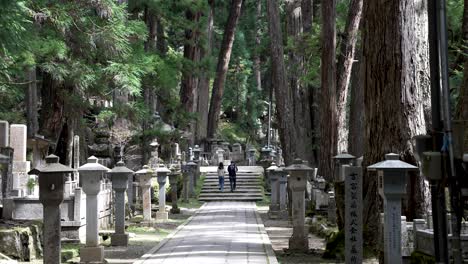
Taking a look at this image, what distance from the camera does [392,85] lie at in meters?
12.8

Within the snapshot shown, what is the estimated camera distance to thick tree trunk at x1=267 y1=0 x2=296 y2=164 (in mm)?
26547

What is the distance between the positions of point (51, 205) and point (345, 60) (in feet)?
46.2

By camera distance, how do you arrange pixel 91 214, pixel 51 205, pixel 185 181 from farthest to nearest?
1. pixel 185 181
2. pixel 91 214
3. pixel 51 205

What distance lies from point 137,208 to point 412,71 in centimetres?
1440

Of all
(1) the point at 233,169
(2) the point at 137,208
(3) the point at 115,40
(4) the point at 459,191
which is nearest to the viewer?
(4) the point at 459,191

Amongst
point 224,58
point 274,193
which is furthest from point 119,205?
point 224,58

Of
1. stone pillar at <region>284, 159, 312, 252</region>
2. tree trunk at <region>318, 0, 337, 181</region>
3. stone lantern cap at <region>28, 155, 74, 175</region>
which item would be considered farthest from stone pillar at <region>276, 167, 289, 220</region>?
stone lantern cap at <region>28, 155, 74, 175</region>

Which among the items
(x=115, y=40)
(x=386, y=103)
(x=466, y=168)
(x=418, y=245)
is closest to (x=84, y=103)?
(x=115, y=40)

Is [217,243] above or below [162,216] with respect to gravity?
below

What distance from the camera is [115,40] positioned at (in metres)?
21.7

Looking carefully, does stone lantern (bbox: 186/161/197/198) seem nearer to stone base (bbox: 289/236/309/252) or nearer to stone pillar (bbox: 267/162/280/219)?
stone pillar (bbox: 267/162/280/219)

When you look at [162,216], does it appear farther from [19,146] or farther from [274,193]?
[19,146]

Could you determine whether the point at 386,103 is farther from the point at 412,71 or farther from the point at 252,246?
the point at 252,246

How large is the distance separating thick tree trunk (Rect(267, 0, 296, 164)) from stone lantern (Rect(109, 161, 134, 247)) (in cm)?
1067
